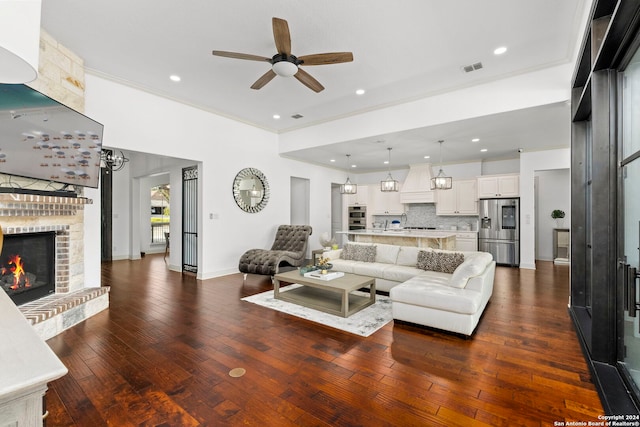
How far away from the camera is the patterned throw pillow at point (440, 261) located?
13.9 ft

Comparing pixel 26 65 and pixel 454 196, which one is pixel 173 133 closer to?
pixel 26 65

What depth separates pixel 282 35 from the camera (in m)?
2.75

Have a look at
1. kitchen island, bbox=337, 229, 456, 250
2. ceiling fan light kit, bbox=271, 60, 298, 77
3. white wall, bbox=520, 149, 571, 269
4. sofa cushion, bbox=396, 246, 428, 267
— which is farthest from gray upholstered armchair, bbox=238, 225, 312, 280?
white wall, bbox=520, 149, 571, 269

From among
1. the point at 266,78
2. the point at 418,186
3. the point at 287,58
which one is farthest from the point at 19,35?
the point at 418,186

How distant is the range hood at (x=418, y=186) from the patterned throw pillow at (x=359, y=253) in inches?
151

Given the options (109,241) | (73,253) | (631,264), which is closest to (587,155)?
(631,264)

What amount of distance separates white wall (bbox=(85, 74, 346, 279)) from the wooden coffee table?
216 cm

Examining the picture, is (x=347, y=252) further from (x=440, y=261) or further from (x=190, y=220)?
(x=190, y=220)

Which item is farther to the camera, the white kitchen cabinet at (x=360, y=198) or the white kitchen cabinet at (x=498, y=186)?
the white kitchen cabinet at (x=360, y=198)

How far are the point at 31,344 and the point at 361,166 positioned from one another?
896 centimetres

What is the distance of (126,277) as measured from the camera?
5.70 meters

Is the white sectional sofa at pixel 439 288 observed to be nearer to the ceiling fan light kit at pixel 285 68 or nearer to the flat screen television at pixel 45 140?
the ceiling fan light kit at pixel 285 68

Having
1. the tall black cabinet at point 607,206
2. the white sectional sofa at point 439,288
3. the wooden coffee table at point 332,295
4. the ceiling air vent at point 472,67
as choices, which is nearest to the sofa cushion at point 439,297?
the white sectional sofa at point 439,288

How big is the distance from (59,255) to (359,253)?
4186 mm
